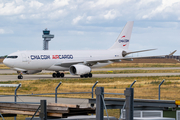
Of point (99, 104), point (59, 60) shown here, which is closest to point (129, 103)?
point (99, 104)

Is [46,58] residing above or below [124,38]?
below

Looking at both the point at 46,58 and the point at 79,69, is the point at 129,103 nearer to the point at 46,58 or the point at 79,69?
the point at 79,69

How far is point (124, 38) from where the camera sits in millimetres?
53625

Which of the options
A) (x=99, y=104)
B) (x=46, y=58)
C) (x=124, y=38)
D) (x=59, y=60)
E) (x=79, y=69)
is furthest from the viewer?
(x=124, y=38)

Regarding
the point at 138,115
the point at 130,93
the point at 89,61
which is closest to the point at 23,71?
the point at 89,61

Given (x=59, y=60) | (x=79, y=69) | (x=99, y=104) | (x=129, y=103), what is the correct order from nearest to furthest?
(x=129, y=103) → (x=99, y=104) → (x=79, y=69) → (x=59, y=60)

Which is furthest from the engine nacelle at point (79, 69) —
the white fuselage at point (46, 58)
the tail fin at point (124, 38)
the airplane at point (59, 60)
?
the tail fin at point (124, 38)

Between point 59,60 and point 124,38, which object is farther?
point 124,38

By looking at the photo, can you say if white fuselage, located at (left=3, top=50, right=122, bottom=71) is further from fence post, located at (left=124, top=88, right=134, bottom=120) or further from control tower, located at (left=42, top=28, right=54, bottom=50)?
control tower, located at (left=42, top=28, right=54, bottom=50)

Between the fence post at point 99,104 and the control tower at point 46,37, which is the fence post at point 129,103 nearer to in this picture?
the fence post at point 99,104

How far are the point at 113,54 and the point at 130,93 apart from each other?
38482 mm

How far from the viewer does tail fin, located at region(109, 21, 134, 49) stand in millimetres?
53375

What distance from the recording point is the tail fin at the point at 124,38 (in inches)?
2101

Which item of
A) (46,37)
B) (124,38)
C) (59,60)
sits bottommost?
(59,60)
